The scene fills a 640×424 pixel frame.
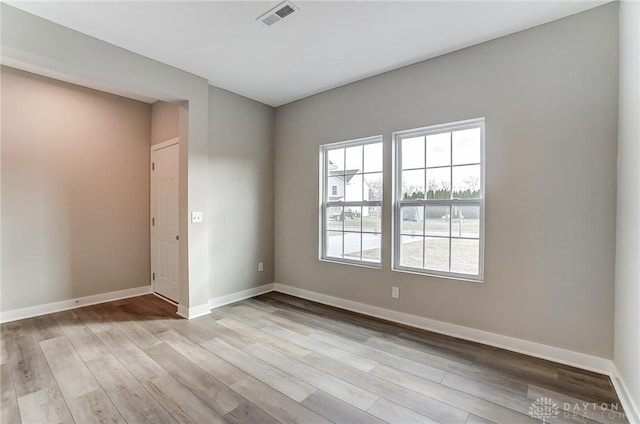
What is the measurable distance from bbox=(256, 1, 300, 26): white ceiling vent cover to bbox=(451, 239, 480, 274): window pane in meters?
2.58

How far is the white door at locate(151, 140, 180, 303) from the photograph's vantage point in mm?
4016

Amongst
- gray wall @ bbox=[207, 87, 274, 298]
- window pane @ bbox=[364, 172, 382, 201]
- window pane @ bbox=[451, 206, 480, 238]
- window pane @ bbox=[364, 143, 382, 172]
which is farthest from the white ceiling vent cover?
window pane @ bbox=[451, 206, 480, 238]

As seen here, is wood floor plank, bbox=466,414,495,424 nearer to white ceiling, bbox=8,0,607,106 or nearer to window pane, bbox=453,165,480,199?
window pane, bbox=453,165,480,199

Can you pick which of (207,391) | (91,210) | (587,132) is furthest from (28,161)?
(587,132)

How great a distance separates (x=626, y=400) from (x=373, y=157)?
2886mm

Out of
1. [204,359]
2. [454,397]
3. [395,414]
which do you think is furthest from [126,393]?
[454,397]

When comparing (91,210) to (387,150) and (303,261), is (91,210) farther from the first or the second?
(387,150)

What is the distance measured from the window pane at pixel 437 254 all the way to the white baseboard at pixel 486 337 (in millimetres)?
564

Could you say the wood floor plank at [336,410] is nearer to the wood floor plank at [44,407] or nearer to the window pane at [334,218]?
the wood floor plank at [44,407]

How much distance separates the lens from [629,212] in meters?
1.94

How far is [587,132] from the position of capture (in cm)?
231

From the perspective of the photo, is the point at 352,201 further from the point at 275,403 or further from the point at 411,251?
the point at 275,403

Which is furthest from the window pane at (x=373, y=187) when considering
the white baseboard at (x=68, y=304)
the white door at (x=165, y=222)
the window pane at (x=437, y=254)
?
the white baseboard at (x=68, y=304)

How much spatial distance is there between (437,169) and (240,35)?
2.34m
